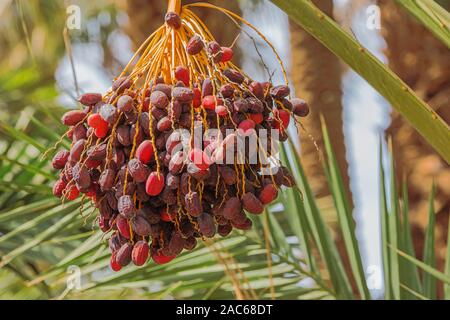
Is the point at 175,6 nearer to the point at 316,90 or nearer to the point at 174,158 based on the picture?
the point at 174,158

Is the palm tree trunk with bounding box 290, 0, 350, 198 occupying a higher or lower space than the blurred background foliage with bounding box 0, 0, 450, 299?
higher

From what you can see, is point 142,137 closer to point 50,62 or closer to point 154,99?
point 154,99

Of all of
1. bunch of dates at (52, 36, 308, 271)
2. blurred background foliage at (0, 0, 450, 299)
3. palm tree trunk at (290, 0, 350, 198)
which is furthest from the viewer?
palm tree trunk at (290, 0, 350, 198)

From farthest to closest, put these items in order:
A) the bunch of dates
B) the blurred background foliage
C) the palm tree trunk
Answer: the palm tree trunk
the blurred background foliage
the bunch of dates

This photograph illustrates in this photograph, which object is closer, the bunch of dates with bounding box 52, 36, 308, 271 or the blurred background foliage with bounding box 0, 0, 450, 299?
the bunch of dates with bounding box 52, 36, 308, 271

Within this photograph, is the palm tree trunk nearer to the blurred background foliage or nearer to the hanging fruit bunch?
the blurred background foliage

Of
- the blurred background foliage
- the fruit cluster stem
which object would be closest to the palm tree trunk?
the blurred background foliage

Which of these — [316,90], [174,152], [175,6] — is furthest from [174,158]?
[316,90]
